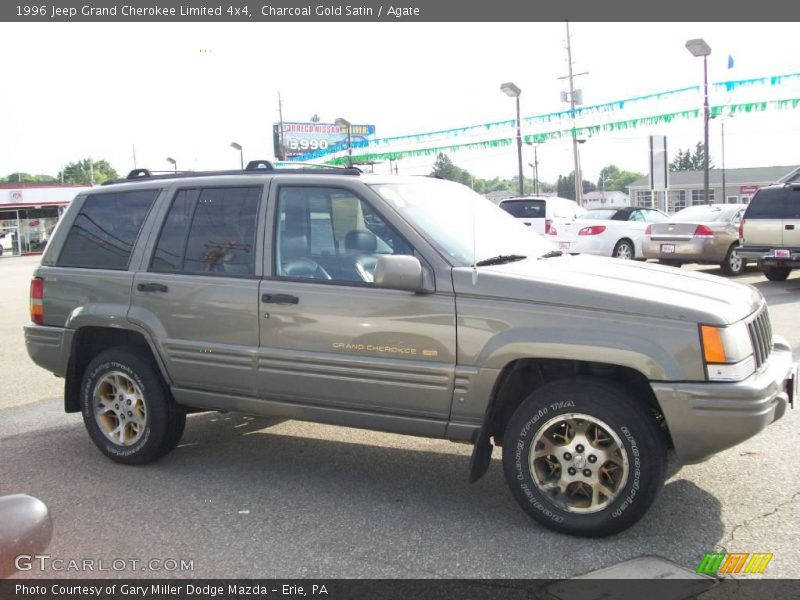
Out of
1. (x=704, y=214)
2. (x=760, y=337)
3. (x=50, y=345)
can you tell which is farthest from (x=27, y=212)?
(x=760, y=337)

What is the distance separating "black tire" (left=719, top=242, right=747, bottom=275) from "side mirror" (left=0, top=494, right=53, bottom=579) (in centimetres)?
1569

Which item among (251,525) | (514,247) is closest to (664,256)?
(514,247)

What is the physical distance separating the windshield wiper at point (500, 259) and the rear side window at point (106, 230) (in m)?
2.46

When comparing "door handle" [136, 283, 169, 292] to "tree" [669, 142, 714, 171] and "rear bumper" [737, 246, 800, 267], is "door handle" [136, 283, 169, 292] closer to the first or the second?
"rear bumper" [737, 246, 800, 267]

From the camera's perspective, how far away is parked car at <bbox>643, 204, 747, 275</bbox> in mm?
15609

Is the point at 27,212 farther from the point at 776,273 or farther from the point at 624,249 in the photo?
the point at 776,273

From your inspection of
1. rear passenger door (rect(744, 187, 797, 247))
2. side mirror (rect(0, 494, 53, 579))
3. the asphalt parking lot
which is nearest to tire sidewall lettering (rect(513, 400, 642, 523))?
the asphalt parking lot

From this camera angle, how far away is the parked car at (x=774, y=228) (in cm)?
1361

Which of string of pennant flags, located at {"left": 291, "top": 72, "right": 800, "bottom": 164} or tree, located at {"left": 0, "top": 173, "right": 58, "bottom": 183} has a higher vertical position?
tree, located at {"left": 0, "top": 173, "right": 58, "bottom": 183}

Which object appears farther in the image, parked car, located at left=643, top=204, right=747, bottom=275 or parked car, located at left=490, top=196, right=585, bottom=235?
parked car, located at left=490, top=196, right=585, bottom=235

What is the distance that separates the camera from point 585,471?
3953mm

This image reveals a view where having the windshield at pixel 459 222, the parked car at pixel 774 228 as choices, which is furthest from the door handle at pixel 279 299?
the parked car at pixel 774 228

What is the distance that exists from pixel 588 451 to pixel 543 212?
14683mm

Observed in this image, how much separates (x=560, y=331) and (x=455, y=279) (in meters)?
0.65
